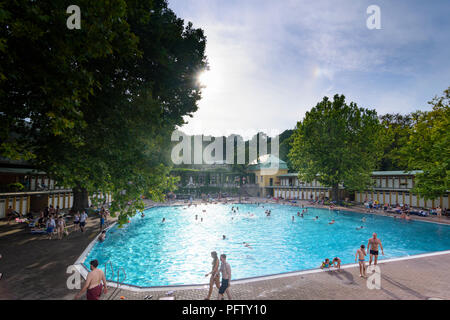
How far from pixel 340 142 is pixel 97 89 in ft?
114

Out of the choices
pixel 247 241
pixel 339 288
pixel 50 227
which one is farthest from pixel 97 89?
pixel 247 241

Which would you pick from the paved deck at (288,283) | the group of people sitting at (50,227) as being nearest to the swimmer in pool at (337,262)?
the paved deck at (288,283)

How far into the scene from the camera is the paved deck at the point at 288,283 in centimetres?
783

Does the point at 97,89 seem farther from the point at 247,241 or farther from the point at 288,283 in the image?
the point at 247,241

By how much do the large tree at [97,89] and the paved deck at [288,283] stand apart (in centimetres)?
371

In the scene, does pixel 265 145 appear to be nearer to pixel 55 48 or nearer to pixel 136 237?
pixel 136 237

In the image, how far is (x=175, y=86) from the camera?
55.7ft

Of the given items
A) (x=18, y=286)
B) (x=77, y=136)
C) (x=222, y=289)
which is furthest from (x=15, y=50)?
(x=222, y=289)

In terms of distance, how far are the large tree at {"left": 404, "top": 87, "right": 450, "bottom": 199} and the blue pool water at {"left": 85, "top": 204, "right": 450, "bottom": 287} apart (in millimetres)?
4337

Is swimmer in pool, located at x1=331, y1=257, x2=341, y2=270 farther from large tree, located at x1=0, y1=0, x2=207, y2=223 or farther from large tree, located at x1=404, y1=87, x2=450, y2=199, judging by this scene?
large tree, located at x1=404, y1=87, x2=450, y2=199

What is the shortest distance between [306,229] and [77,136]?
23344 millimetres

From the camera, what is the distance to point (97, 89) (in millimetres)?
12430

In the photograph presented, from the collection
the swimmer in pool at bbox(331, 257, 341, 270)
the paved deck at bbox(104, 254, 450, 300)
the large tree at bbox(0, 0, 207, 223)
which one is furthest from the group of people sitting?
the swimmer in pool at bbox(331, 257, 341, 270)

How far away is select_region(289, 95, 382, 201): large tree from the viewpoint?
35.4 m
